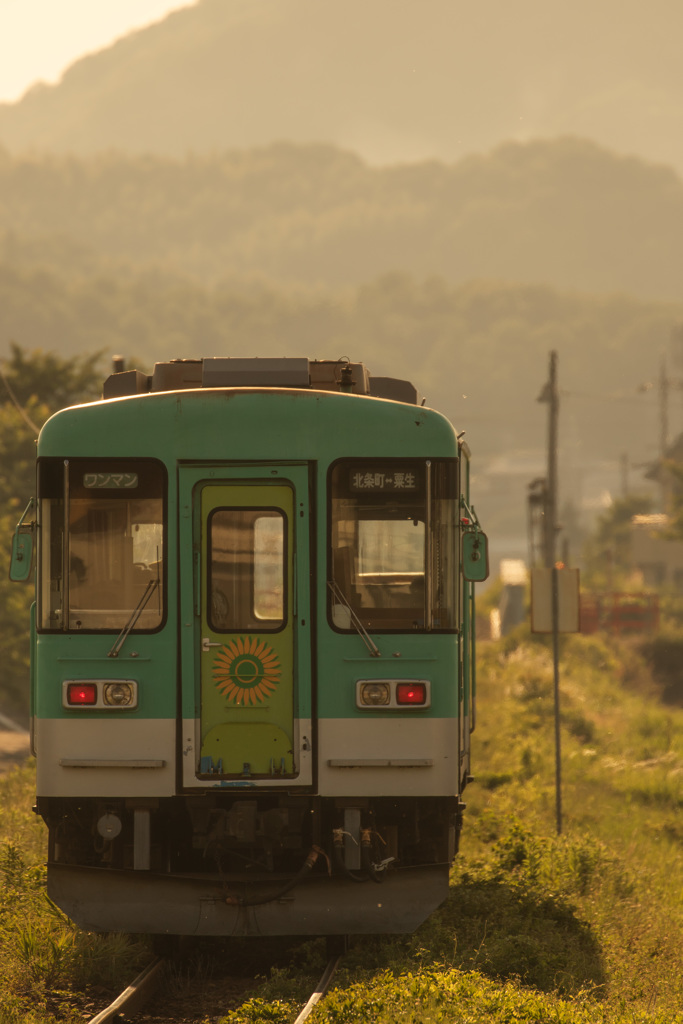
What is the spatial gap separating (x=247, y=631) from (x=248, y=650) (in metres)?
0.12

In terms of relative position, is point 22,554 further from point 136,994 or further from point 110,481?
point 136,994

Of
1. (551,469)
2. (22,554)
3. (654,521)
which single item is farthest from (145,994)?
(654,521)

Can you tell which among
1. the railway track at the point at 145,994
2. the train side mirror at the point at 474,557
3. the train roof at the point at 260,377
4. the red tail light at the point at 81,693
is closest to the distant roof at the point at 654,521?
the train roof at the point at 260,377

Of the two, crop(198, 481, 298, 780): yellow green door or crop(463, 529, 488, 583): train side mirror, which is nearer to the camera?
crop(198, 481, 298, 780): yellow green door

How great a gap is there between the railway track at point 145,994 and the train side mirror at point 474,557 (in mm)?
2557

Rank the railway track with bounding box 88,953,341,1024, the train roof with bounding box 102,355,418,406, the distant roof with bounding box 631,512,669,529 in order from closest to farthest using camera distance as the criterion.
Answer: the railway track with bounding box 88,953,341,1024, the train roof with bounding box 102,355,418,406, the distant roof with bounding box 631,512,669,529

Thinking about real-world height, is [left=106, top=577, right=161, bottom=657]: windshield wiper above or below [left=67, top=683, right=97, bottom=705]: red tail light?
above

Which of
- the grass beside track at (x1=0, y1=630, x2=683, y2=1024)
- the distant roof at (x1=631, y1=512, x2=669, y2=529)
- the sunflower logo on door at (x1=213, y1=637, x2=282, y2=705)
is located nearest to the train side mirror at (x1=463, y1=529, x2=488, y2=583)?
the sunflower logo on door at (x1=213, y1=637, x2=282, y2=705)

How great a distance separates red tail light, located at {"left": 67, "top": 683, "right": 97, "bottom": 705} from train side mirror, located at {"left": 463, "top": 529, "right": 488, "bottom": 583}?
2429 millimetres

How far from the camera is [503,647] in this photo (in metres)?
36.1

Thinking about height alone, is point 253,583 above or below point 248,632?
above

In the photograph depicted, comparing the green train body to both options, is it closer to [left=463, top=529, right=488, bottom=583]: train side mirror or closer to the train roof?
[left=463, top=529, right=488, bottom=583]: train side mirror

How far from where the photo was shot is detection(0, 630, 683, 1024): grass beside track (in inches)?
268

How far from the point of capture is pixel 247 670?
26.2 feet
